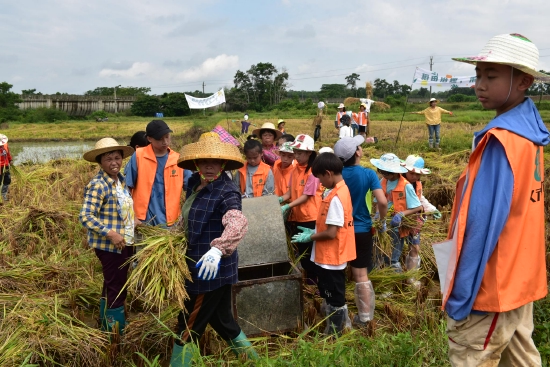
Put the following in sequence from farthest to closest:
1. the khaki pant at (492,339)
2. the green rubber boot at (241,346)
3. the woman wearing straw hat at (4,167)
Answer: the woman wearing straw hat at (4,167) < the green rubber boot at (241,346) < the khaki pant at (492,339)

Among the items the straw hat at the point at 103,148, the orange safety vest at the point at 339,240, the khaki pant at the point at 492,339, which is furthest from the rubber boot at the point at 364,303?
the straw hat at the point at 103,148

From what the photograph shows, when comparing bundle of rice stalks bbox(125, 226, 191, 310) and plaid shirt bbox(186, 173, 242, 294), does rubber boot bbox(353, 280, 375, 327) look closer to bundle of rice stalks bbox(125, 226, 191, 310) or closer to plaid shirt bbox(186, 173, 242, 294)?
plaid shirt bbox(186, 173, 242, 294)

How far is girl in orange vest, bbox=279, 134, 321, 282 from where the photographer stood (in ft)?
14.8

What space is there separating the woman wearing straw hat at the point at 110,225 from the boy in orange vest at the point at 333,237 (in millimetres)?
1464

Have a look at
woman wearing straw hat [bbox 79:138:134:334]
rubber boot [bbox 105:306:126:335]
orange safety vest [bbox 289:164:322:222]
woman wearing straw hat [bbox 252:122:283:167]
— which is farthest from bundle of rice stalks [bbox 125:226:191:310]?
woman wearing straw hat [bbox 252:122:283:167]

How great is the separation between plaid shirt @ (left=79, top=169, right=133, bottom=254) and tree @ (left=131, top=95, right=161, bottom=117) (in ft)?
163

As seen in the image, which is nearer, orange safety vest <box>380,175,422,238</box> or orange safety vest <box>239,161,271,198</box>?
orange safety vest <box>380,175,422,238</box>

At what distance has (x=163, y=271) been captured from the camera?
296cm

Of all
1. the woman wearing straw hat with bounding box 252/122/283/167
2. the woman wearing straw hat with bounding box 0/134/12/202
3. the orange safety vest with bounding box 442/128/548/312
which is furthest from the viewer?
the woman wearing straw hat with bounding box 0/134/12/202

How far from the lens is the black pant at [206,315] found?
2971 millimetres

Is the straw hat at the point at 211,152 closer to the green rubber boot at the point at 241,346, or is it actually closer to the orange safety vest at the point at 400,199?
the green rubber boot at the point at 241,346

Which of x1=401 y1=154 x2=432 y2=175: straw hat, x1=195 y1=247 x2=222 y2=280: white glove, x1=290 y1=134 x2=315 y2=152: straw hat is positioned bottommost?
x1=195 y1=247 x2=222 y2=280: white glove

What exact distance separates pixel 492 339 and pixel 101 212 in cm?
284

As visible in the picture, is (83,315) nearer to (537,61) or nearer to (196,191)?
(196,191)
